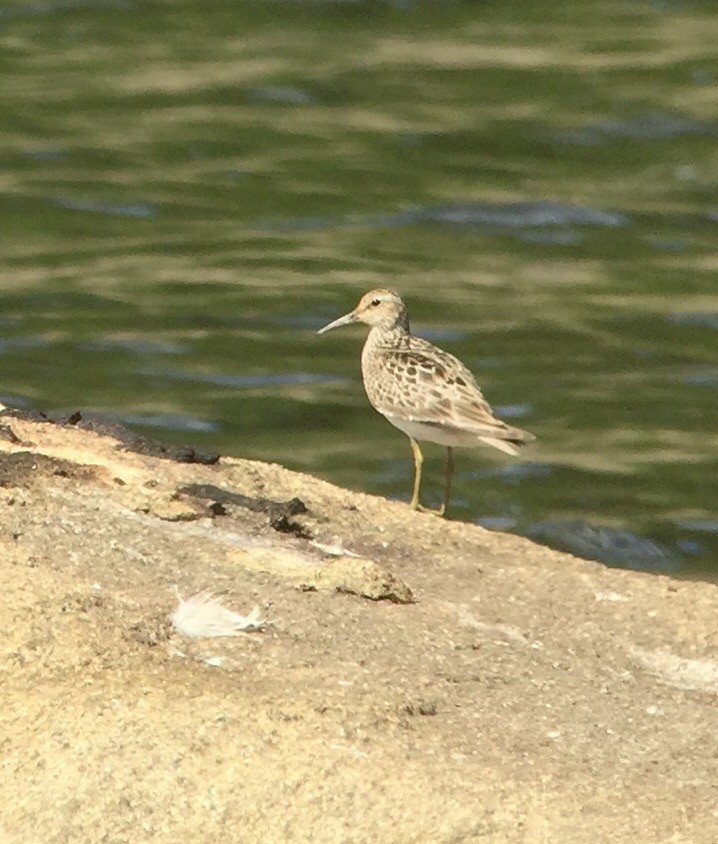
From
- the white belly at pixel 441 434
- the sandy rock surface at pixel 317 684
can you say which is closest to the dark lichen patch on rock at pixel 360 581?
the sandy rock surface at pixel 317 684

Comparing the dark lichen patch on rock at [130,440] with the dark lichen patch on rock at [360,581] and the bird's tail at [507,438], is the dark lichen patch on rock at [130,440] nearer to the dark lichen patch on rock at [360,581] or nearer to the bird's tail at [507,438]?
the bird's tail at [507,438]

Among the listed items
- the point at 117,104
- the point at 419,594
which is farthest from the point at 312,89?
the point at 419,594

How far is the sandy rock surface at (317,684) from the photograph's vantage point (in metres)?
4.96

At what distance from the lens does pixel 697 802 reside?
5.14 metres

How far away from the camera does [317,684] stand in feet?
18.0

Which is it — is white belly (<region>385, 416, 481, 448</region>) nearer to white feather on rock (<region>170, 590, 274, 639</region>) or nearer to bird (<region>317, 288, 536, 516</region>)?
bird (<region>317, 288, 536, 516</region>)

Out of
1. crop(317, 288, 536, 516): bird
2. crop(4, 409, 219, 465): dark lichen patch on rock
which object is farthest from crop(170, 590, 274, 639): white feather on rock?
crop(317, 288, 536, 516): bird

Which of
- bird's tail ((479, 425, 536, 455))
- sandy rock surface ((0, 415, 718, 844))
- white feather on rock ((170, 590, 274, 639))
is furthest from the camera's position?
bird's tail ((479, 425, 536, 455))

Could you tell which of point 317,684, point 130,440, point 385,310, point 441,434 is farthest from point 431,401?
point 317,684

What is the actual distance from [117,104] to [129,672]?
12.6 meters

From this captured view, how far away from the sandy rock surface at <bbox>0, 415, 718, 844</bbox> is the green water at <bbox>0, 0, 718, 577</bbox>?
373 centimetres

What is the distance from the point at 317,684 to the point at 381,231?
33.1 feet

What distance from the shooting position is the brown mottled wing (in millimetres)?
8789

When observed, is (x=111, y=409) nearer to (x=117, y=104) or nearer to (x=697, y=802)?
(x=117, y=104)
